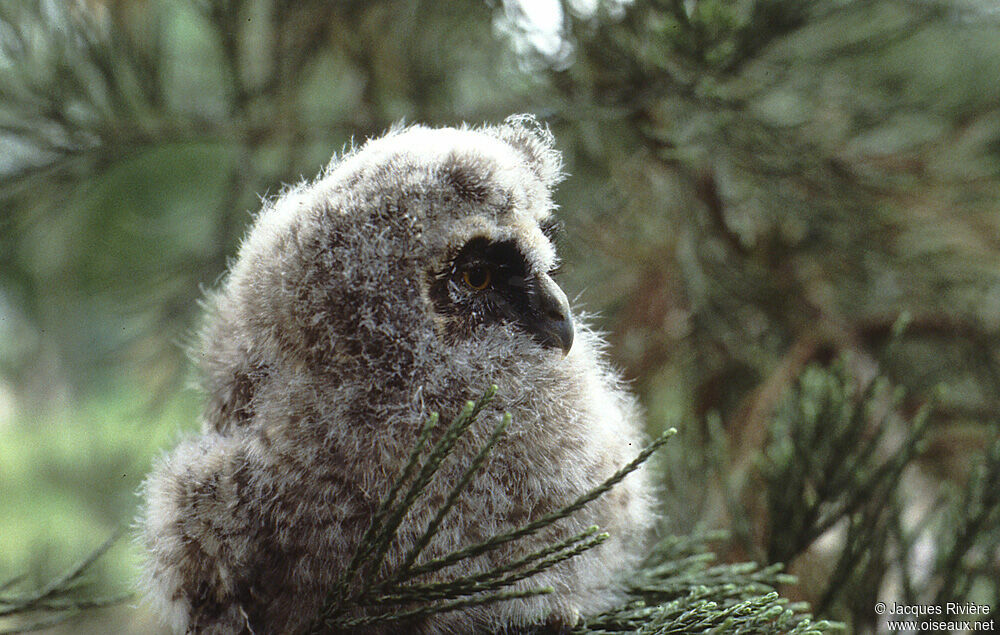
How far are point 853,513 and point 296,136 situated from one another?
151cm

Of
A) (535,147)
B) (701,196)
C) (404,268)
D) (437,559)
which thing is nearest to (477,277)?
(404,268)

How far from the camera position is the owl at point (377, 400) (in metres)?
0.79

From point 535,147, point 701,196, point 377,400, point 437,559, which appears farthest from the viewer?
point 701,196

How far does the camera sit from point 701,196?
171 centimetres

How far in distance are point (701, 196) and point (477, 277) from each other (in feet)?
3.40

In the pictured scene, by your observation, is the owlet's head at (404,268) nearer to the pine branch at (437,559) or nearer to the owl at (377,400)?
the owl at (377,400)

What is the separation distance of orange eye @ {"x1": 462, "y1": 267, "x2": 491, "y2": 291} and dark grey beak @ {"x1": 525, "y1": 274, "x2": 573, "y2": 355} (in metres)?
Result: 0.05

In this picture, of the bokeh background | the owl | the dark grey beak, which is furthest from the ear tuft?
the bokeh background

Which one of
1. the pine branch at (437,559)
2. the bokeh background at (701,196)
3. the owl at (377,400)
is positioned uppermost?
the bokeh background at (701,196)

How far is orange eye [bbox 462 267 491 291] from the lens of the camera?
84cm

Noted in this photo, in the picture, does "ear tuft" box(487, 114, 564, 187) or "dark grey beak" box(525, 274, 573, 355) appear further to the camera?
"ear tuft" box(487, 114, 564, 187)

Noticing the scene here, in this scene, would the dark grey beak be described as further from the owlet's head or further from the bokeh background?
the bokeh background

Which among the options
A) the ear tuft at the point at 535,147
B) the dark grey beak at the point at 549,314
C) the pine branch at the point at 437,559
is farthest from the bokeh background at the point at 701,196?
the pine branch at the point at 437,559

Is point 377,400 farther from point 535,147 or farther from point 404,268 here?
point 535,147
